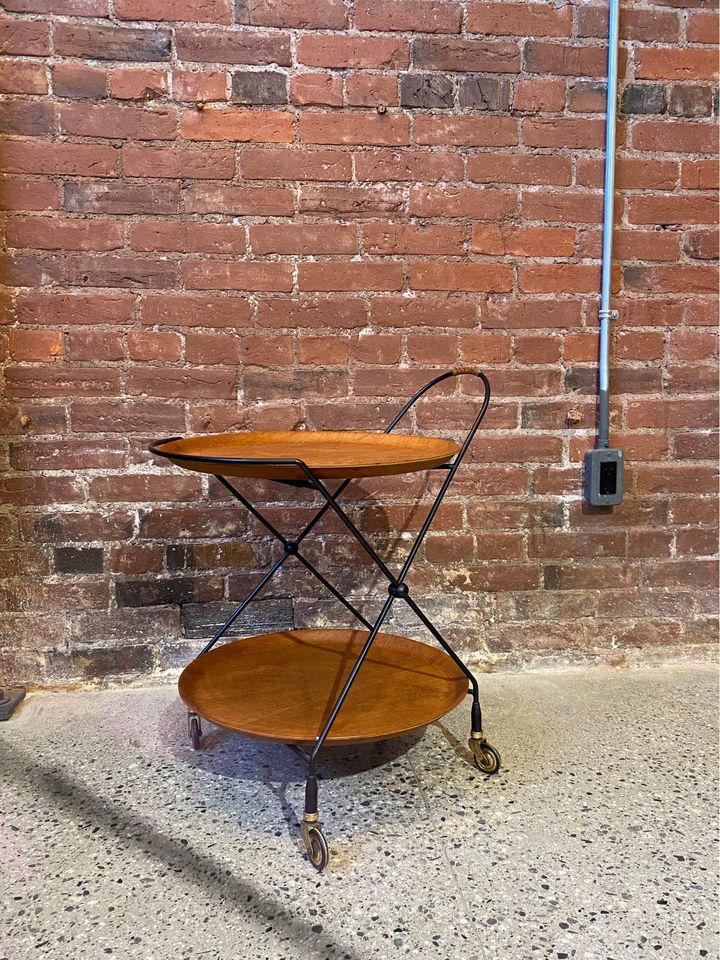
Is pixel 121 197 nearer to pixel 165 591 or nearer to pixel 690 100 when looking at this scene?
pixel 165 591

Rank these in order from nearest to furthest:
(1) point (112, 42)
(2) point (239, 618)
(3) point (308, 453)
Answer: (3) point (308, 453)
(1) point (112, 42)
(2) point (239, 618)

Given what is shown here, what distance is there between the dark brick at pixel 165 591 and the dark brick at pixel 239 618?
0.10 feet

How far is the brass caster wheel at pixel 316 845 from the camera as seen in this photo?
4.06ft

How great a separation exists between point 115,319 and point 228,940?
1.46 m

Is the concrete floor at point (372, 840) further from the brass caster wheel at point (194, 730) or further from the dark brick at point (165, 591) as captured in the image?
the dark brick at point (165, 591)

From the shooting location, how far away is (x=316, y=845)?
4.09ft

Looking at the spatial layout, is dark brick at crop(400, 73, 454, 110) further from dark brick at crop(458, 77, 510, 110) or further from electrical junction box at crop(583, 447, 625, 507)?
electrical junction box at crop(583, 447, 625, 507)


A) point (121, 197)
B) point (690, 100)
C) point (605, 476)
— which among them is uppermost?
point (690, 100)

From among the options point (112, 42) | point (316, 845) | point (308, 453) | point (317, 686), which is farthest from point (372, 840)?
point (112, 42)

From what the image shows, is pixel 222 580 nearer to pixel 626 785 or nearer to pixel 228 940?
pixel 228 940

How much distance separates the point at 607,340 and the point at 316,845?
4.92 ft

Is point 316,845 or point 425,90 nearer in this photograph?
point 316,845

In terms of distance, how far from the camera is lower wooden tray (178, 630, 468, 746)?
1.36 m

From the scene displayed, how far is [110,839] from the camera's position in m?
1.33
